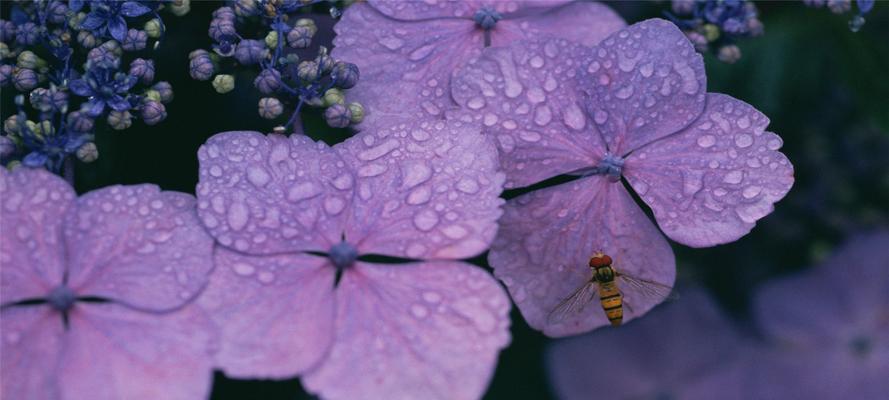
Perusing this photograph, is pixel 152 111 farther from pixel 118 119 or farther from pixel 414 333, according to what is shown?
pixel 414 333

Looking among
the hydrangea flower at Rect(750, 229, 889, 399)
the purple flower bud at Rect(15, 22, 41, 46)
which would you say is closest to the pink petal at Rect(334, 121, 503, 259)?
the purple flower bud at Rect(15, 22, 41, 46)

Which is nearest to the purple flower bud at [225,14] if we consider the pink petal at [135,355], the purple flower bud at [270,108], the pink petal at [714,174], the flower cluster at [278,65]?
the flower cluster at [278,65]

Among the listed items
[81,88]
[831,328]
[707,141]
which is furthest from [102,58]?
[831,328]

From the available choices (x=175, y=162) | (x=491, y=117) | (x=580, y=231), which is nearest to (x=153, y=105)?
(x=175, y=162)

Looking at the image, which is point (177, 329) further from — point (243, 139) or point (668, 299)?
point (668, 299)

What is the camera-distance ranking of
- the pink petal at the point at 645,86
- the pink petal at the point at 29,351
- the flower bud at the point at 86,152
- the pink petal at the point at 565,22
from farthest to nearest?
the pink petal at the point at 565,22 < the pink petal at the point at 645,86 < the flower bud at the point at 86,152 < the pink petal at the point at 29,351

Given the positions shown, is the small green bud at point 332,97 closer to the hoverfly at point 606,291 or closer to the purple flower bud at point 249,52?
the purple flower bud at point 249,52

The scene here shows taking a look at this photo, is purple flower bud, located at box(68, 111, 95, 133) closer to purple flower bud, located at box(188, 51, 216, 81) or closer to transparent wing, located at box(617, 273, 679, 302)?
purple flower bud, located at box(188, 51, 216, 81)
